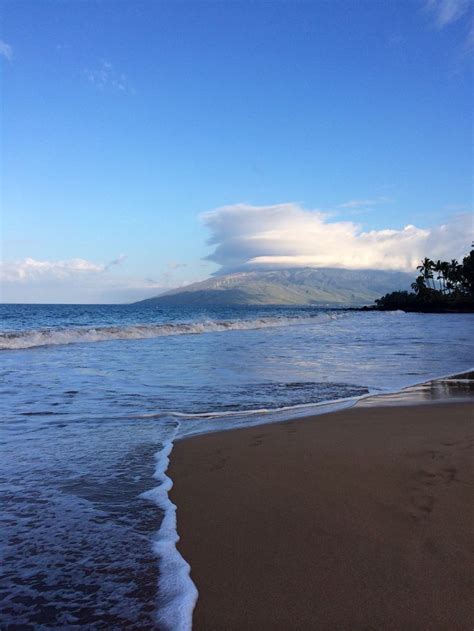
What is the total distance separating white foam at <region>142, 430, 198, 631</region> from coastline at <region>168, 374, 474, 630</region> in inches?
2.1

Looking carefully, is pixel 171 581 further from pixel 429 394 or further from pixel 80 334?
pixel 80 334

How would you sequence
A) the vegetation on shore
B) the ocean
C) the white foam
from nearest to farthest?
1. the white foam
2. the ocean
3. the vegetation on shore

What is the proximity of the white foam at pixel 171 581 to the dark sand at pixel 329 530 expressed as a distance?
5 cm

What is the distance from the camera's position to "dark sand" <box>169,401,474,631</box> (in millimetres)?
2170

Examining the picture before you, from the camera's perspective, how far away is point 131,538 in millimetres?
2922

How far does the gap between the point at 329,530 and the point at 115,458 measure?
2.42 meters

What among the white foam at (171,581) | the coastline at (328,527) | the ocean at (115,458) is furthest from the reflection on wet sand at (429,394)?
the white foam at (171,581)

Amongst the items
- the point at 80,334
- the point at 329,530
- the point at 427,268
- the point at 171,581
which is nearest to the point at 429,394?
the point at 329,530

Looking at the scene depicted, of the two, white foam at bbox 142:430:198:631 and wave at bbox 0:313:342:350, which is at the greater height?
wave at bbox 0:313:342:350

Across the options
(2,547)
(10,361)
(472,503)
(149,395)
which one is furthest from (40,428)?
(10,361)

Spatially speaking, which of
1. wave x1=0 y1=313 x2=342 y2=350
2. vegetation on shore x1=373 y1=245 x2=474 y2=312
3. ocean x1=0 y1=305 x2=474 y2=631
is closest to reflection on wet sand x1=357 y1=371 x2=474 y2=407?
ocean x1=0 y1=305 x2=474 y2=631

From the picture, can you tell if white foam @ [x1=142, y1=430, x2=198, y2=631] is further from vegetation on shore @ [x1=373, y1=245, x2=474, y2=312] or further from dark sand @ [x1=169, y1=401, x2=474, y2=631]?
vegetation on shore @ [x1=373, y1=245, x2=474, y2=312]

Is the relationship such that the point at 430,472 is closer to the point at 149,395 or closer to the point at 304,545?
the point at 304,545

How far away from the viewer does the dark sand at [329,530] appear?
2.17 m
